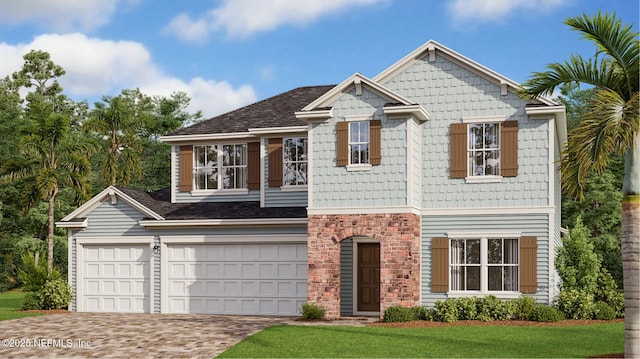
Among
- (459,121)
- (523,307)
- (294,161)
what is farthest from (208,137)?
(523,307)

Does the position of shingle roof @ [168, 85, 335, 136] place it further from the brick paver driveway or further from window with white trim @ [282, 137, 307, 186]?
the brick paver driveway

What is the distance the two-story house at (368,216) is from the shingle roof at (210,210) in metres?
0.08

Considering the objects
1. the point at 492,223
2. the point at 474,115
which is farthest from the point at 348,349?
the point at 474,115

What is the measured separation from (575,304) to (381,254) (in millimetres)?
5457

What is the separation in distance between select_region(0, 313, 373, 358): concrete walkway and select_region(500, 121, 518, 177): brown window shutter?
5.85 metres

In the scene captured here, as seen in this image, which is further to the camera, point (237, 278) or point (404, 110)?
point (237, 278)

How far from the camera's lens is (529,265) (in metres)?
23.3

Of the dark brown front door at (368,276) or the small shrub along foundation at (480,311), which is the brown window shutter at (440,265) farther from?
the dark brown front door at (368,276)

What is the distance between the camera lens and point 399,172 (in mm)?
23234

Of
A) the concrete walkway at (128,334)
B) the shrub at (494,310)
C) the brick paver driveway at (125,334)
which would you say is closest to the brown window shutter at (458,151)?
the shrub at (494,310)

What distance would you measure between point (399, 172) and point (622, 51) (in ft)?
29.2

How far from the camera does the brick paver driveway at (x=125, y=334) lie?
18.1 m

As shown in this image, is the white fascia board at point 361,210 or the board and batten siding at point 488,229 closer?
the white fascia board at point 361,210

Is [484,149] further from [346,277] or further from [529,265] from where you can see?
[346,277]
